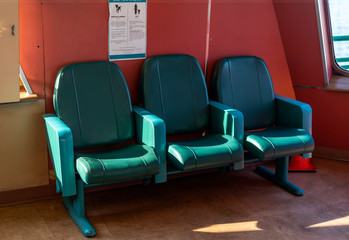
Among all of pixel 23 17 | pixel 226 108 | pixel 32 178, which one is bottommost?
Result: pixel 32 178

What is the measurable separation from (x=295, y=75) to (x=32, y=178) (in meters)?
2.75

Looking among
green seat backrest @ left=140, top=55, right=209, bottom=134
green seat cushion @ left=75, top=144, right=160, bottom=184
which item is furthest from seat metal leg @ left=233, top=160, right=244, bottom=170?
green seat cushion @ left=75, top=144, right=160, bottom=184

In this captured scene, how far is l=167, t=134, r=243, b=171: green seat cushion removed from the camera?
3.68 metres

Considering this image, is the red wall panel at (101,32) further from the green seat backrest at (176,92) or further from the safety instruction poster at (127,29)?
the green seat backrest at (176,92)

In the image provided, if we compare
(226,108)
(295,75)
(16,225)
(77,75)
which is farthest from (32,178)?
(295,75)

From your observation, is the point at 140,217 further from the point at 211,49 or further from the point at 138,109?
the point at 211,49

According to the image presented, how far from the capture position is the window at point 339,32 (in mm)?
4941

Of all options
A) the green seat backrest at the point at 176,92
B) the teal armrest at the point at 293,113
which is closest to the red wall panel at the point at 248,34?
the green seat backrest at the point at 176,92

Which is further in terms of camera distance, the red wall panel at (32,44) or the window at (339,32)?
the window at (339,32)

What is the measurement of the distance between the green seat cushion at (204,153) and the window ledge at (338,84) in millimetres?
1564

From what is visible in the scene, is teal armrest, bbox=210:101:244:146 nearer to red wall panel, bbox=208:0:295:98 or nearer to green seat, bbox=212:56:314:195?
green seat, bbox=212:56:314:195

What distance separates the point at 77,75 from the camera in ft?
12.6

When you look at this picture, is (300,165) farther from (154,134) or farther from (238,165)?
(154,134)

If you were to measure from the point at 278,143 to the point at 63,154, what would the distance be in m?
1.69
